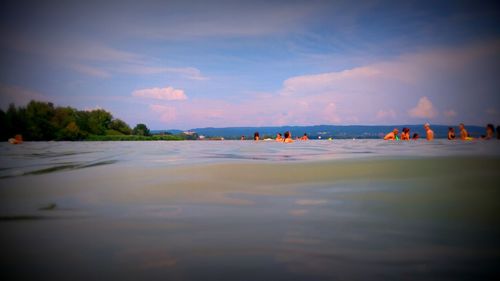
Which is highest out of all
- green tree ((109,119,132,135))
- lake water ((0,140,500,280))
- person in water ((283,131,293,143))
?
green tree ((109,119,132,135))

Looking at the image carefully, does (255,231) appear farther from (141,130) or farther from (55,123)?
(141,130)

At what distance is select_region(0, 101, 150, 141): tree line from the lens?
7075 centimetres

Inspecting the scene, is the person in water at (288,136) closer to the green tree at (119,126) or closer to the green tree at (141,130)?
the green tree at (119,126)

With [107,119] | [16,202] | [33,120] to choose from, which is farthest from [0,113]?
[16,202]

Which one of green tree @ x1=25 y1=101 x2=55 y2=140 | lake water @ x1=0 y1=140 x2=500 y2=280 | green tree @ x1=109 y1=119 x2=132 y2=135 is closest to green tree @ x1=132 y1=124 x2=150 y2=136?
green tree @ x1=109 y1=119 x2=132 y2=135

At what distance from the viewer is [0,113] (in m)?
69.4

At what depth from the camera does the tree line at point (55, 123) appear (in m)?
70.8

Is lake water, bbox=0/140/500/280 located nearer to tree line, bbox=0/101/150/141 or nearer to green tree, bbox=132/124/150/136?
tree line, bbox=0/101/150/141

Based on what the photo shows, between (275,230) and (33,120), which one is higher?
(33,120)

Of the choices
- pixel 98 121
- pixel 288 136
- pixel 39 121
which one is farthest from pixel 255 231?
pixel 98 121

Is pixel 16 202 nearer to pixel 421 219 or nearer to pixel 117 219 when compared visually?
pixel 117 219

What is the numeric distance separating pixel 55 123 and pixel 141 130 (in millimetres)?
44208

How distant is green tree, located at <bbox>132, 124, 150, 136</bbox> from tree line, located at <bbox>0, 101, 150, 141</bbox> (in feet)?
29.3

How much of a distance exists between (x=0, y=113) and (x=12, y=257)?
86.8m
